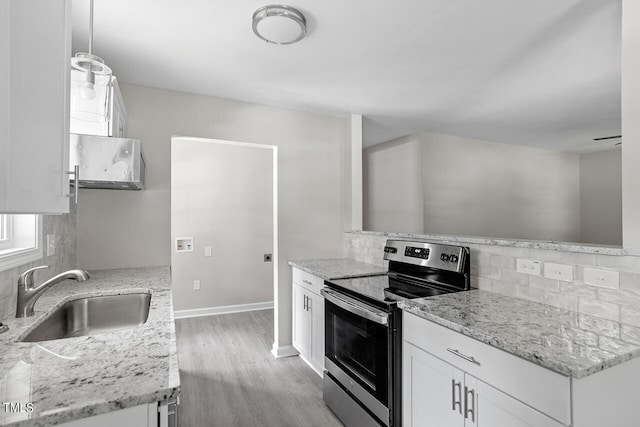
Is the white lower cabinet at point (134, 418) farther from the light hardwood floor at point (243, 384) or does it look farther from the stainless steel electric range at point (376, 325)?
the light hardwood floor at point (243, 384)

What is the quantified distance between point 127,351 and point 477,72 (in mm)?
2733

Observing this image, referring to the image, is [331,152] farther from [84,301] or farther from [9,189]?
[9,189]

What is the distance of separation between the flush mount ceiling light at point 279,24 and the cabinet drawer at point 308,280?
1.66 metres

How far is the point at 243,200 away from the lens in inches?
172

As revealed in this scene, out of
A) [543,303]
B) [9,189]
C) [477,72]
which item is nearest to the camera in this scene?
[9,189]

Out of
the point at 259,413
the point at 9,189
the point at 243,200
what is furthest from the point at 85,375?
the point at 243,200

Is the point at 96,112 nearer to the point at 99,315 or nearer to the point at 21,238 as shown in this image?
the point at 21,238

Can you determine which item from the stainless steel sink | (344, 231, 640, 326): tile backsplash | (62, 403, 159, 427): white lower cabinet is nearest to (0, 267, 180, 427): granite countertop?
(62, 403, 159, 427): white lower cabinet

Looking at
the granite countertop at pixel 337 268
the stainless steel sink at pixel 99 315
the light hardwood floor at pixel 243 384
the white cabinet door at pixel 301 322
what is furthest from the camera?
the white cabinet door at pixel 301 322

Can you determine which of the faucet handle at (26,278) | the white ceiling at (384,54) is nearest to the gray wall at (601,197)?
the white ceiling at (384,54)

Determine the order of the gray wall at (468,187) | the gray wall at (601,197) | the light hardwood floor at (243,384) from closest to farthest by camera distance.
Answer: the light hardwood floor at (243,384) < the gray wall at (468,187) < the gray wall at (601,197)

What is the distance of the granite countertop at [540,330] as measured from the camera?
3.33 ft

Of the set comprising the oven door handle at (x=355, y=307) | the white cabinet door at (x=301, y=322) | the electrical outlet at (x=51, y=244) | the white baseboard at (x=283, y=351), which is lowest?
the white baseboard at (x=283, y=351)

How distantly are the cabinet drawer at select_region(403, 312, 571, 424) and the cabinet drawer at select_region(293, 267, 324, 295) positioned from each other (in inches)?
42.5
